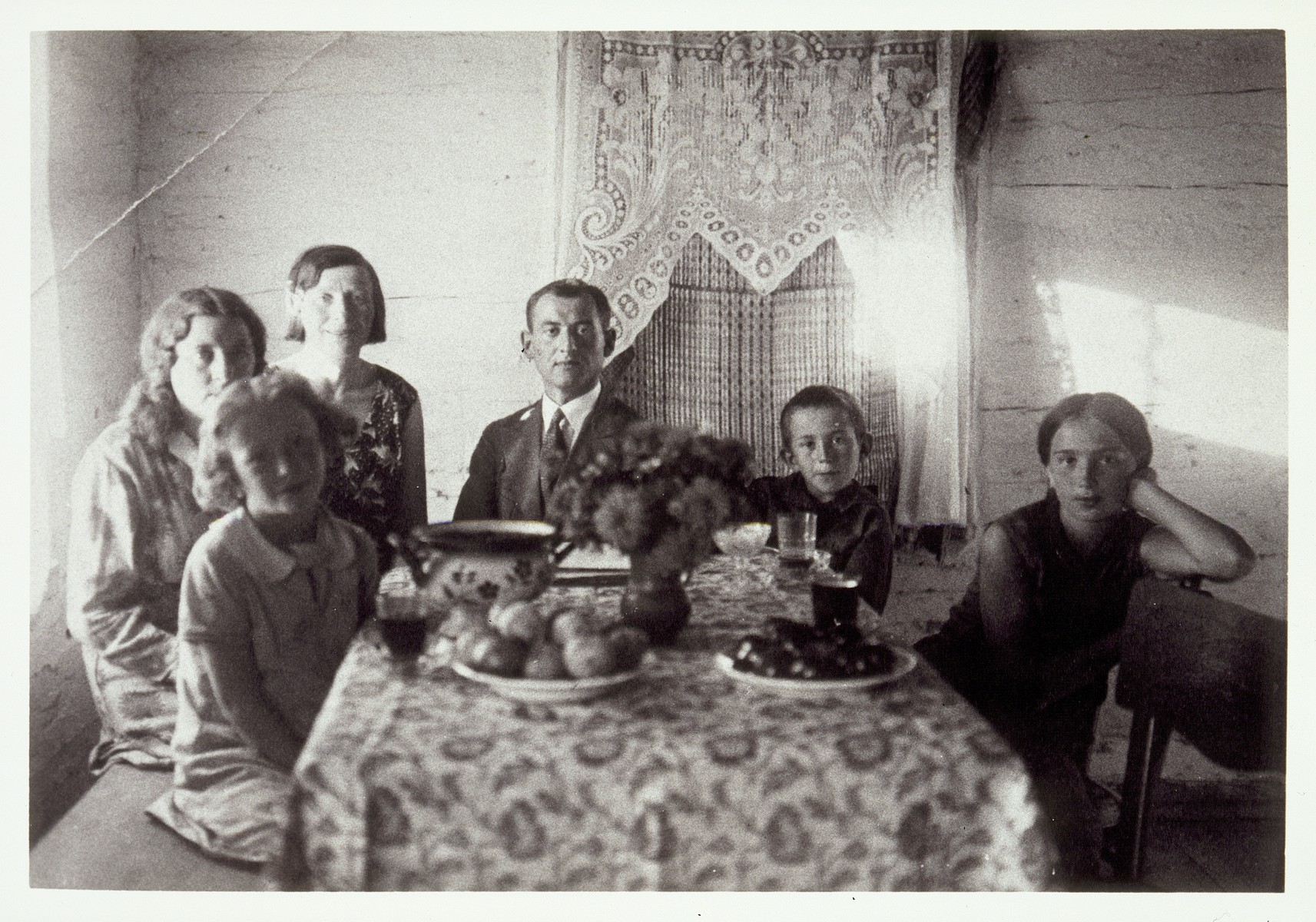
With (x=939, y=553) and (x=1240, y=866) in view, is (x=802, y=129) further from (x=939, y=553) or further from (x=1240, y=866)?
(x=1240, y=866)

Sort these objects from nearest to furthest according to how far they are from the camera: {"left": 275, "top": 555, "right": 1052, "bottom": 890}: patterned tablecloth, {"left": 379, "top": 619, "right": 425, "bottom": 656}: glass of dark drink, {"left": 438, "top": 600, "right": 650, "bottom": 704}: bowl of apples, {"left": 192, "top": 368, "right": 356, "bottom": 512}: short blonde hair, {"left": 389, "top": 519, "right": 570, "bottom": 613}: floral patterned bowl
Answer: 1. {"left": 275, "top": 555, "right": 1052, "bottom": 890}: patterned tablecloth
2. {"left": 438, "top": 600, "right": 650, "bottom": 704}: bowl of apples
3. {"left": 379, "top": 619, "right": 425, "bottom": 656}: glass of dark drink
4. {"left": 389, "top": 519, "right": 570, "bottom": 613}: floral patterned bowl
5. {"left": 192, "top": 368, "right": 356, "bottom": 512}: short blonde hair

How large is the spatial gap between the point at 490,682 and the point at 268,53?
1.44 meters

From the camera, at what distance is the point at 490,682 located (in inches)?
61.5

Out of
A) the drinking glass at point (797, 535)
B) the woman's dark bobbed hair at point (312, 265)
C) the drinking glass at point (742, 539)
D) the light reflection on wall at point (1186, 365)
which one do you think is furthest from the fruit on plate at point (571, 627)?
the light reflection on wall at point (1186, 365)

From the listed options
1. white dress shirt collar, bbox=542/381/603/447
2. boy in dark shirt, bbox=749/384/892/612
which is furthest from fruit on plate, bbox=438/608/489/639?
boy in dark shirt, bbox=749/384/892/612

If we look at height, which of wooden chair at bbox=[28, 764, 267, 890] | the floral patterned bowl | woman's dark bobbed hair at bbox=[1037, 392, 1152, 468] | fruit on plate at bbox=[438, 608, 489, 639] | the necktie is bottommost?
wooden chair at bbox=[28, 764, 267, 890]

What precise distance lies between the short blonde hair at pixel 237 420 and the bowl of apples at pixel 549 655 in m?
0.73

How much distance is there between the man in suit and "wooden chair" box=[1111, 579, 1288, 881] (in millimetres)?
1129

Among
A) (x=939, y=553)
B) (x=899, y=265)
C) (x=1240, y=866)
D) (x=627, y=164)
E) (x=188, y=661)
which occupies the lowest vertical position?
(x=1240, y=866)

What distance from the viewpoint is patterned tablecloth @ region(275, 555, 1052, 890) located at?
1453mm

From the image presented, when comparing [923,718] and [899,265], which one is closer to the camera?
[923,718]

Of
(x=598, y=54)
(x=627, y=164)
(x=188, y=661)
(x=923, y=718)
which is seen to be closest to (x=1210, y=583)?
(x=923, y=718)

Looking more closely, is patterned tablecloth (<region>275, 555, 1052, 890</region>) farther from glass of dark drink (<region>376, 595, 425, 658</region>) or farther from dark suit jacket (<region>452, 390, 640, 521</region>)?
dark suit jacket (<region>452, 390, 640, 521</region>)

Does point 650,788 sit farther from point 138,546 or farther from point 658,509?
point 138,546
